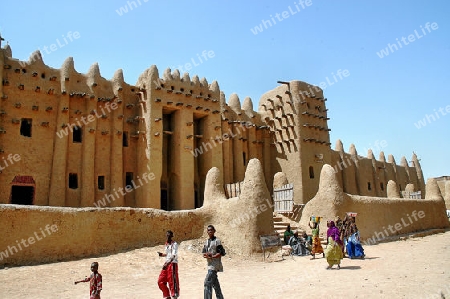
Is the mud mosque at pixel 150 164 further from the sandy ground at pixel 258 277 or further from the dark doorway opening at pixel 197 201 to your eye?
the sandy ground at pixel 258 277

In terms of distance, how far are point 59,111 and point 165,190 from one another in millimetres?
8056

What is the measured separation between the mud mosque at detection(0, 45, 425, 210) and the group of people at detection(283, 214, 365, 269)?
8646 mm

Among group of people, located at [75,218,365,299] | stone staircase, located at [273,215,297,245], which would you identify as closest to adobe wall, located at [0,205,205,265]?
group of people, located at [75,218,365,299]

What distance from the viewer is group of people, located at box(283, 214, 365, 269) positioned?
12414mm

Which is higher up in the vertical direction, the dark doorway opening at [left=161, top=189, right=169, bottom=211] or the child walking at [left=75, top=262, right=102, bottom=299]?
the dark doorway opening at [left=161, top=189, right=169, bottom=211]

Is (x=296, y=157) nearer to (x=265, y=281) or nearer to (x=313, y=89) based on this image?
(x=313, y=89)

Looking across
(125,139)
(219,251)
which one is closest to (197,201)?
(125,139)

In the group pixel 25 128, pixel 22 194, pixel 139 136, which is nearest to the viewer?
pixel 22 194

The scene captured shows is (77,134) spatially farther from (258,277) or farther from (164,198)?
(258,277)

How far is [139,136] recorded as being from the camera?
23062 millimetres

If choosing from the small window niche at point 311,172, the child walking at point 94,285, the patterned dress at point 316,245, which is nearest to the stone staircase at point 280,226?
the patterned dress at point 316,245

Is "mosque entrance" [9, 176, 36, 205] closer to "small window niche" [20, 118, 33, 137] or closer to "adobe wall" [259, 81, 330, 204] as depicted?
"small window niche" [20, 118, 33, 137]

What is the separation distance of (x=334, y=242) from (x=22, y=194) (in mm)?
15537

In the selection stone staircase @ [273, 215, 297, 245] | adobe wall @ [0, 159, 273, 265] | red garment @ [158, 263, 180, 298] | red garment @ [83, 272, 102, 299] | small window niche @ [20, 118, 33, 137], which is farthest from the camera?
small window niche @ [20, 118, 33, 137]
